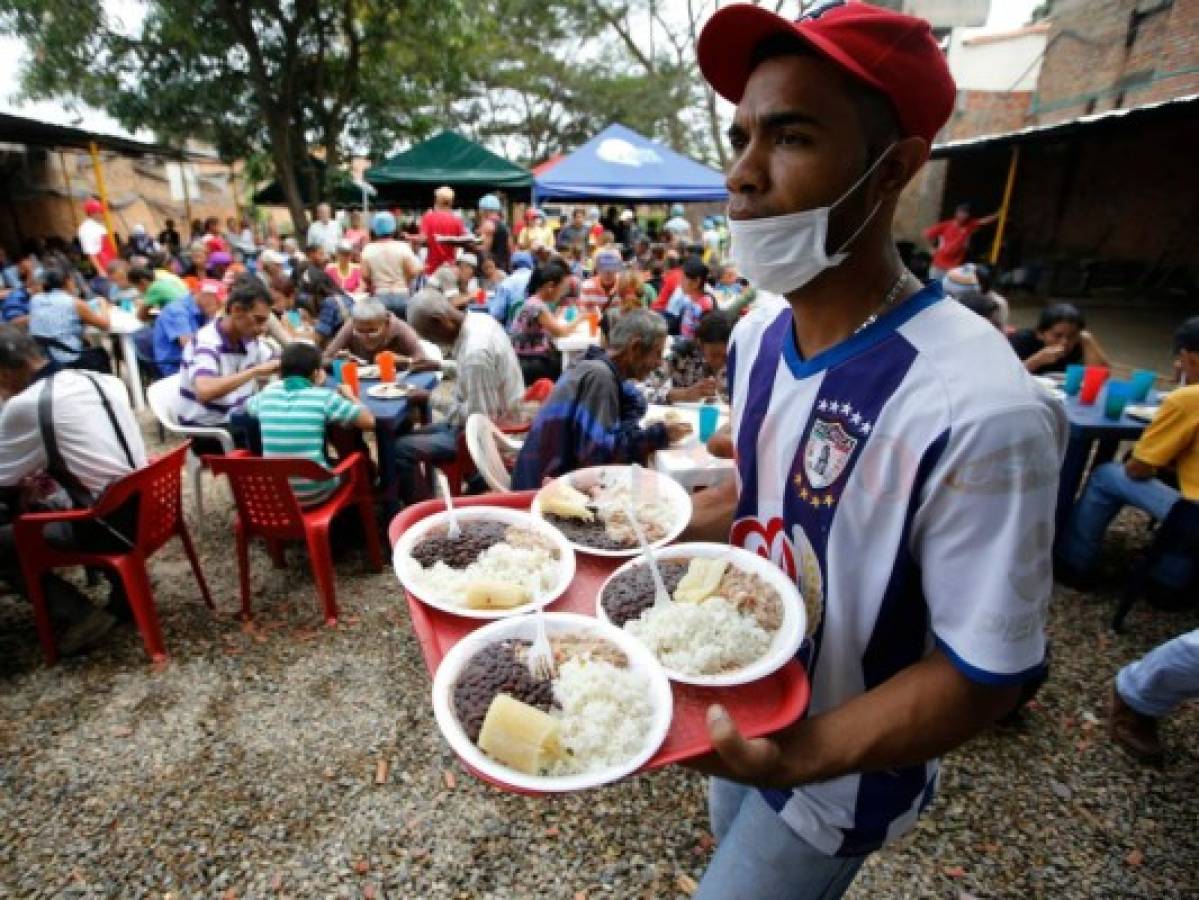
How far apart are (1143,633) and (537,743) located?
4556mm

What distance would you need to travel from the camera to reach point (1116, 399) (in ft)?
14.4

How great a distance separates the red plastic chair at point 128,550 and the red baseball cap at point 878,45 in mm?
Result: 3744

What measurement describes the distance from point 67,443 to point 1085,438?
20.2ft

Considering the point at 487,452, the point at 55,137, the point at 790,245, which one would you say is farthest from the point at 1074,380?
the point at 55,137

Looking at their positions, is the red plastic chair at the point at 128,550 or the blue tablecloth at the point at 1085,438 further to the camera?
the blue tablecloth at the point at 1085,438

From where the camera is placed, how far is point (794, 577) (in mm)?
1312

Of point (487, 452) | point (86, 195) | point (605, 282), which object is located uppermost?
point (86, 195)

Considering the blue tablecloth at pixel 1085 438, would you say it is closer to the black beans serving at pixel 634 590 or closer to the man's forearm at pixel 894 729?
the black beans serving at pixel 634 590

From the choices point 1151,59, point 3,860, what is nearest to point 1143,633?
point 3,860

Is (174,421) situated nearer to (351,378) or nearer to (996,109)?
(351,378)

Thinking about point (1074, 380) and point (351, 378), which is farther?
point (351, 378)

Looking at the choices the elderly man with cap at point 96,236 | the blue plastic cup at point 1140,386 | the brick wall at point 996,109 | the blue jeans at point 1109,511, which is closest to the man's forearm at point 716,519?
the blue jeans at point 1109,511

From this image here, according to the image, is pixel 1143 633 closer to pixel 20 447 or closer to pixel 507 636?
pixel 507 636

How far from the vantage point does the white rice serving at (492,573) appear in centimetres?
152
